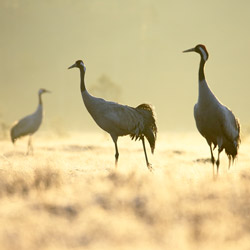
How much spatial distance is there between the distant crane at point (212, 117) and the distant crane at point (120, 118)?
1840 mm

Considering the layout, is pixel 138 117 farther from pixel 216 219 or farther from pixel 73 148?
pixel 73 148

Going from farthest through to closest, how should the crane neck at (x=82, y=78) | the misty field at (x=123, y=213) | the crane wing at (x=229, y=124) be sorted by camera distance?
the crane neck at (x=82, y=78) → the crane wing at (x=229, y=124) → the misty field at (x=123, y=213)

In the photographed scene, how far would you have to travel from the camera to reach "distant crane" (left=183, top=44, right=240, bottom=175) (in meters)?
8.31

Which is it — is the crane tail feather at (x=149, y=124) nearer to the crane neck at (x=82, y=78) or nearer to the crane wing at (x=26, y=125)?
the crane neck at (x=82, y=78)

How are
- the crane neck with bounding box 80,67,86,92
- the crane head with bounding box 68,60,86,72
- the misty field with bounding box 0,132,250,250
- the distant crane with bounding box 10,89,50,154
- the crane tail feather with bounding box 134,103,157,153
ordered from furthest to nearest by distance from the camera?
1. the distant crane with bounding box 10,89,50,154
2. the crane head with bounding box 68,60,86,72
3. the crane tail feather with bounding box 134,103,157,153
4. the crane neck with bounding box 80,67,86,92
5. the misty field with bounding box 0,132,250,250

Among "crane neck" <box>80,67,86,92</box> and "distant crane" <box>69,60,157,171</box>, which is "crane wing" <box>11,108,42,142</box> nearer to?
"crane neck" <box>80,67,86,92</box>

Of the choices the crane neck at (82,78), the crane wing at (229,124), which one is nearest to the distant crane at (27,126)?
the crane neck at (82,78)

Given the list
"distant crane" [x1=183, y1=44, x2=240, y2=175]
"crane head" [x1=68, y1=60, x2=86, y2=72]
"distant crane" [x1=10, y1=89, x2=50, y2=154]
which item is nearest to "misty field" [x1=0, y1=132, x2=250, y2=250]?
"distant crane" [x1=183, y1=44, x2=240, y2=175]

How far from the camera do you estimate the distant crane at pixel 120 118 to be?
980cm

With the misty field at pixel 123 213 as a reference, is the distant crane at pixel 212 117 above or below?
above

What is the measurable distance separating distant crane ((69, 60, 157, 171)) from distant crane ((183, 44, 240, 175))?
1840 mm

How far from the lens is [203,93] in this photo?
27.2 ft

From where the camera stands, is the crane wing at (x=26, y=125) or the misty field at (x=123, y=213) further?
the crane wing at (x=26, y=125)

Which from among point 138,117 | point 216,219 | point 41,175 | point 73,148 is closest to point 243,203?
point 216,219
